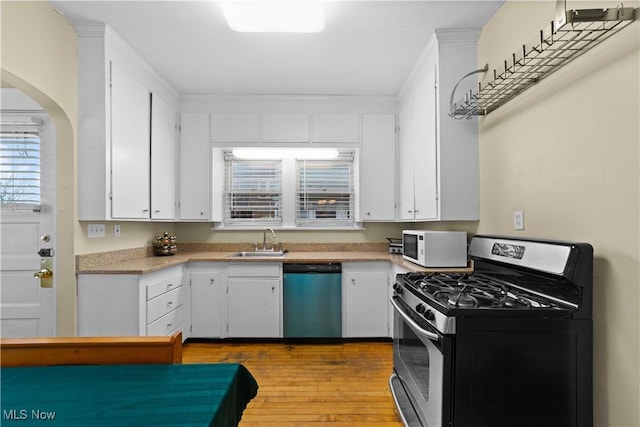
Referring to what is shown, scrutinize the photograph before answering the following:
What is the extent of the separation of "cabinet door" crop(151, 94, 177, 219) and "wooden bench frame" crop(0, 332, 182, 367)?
197 cm

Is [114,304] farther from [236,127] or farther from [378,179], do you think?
[378,179]

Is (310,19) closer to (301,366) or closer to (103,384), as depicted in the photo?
(103,384)

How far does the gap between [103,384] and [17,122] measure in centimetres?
252

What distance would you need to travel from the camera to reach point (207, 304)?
3248 mm

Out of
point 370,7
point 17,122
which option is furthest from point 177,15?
point 17,122

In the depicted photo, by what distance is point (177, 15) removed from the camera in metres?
2.20

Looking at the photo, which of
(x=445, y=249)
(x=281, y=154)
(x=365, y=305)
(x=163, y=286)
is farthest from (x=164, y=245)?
(x=445, y=249)

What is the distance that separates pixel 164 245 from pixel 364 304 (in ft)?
7.22

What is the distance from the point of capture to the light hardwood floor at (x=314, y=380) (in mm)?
2021

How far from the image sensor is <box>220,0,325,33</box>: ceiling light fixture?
1881mm

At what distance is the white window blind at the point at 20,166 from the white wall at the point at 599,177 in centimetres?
343

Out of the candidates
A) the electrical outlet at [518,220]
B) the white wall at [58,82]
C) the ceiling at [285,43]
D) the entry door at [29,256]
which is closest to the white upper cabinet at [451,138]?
the ceiling at [285,43]

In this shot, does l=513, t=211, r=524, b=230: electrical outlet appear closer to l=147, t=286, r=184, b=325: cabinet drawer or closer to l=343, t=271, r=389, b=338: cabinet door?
l=343, t=271, r=389, b=338: cabinet door
